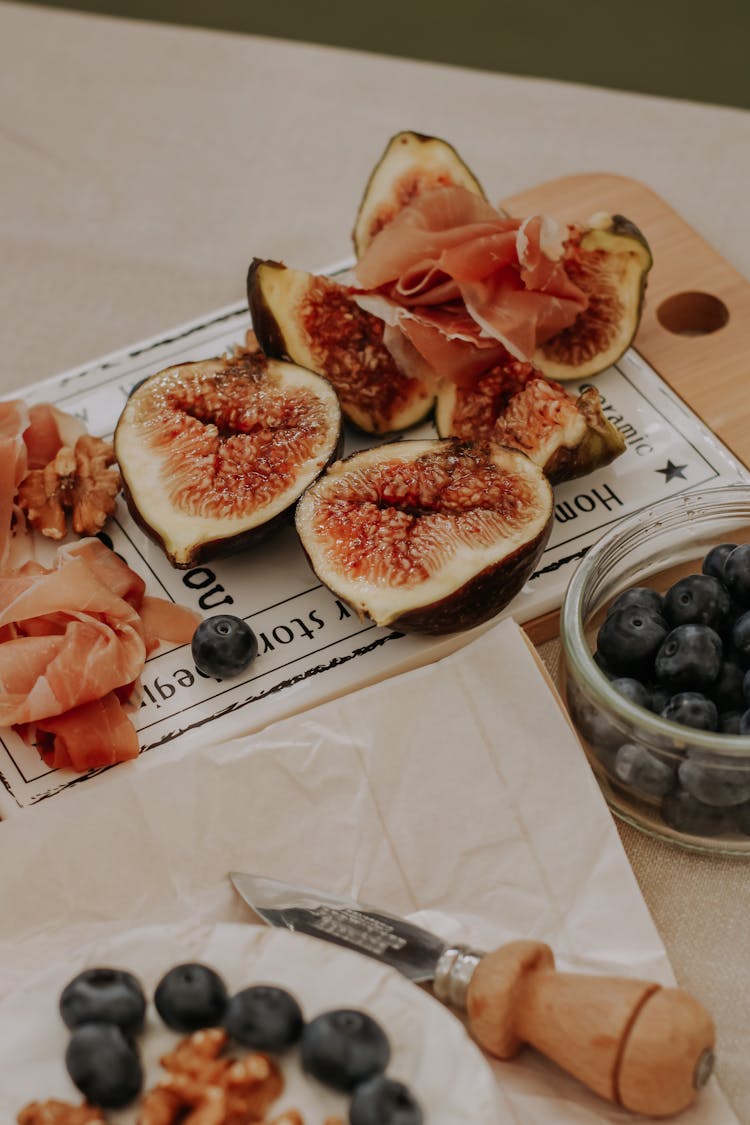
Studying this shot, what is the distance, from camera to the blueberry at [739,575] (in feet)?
4.60

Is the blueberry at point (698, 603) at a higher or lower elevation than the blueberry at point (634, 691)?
higher

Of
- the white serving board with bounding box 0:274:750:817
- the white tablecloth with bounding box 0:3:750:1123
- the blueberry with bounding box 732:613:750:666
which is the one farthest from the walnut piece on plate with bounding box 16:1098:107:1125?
the white tablecloth with bounding box 0:3:750:1123

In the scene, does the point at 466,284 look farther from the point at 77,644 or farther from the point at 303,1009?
the point at 303,1009

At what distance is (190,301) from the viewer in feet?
7.23

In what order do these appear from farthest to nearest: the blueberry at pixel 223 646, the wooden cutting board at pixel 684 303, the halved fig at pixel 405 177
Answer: the halved fig at pixel 405 177, the wooden cutting board at pixel 684 303, the blueberry at pixel 223 646

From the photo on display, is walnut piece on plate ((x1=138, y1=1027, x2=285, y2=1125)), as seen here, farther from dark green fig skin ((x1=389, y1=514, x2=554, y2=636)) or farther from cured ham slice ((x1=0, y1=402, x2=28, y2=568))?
cured ham slice ((x1=0, y1=402, x2=28, y2=568))

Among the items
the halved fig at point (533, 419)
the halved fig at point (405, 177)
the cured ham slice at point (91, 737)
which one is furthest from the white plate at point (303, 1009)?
the halved fig at point (405, 177)

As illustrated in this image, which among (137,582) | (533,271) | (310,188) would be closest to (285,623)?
(137,582)

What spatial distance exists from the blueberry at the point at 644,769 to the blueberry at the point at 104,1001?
1.81ft

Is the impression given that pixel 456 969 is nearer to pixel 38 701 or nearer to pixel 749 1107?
pixel 749 1107

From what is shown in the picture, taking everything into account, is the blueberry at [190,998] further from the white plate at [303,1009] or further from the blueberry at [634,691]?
the blueberry at [634,691]

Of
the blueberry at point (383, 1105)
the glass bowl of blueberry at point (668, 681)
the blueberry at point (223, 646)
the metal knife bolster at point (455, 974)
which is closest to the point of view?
the blueberry at point (383, 1105)

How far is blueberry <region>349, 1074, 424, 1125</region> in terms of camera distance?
100 cm

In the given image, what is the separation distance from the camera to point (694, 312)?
6.54 ft
